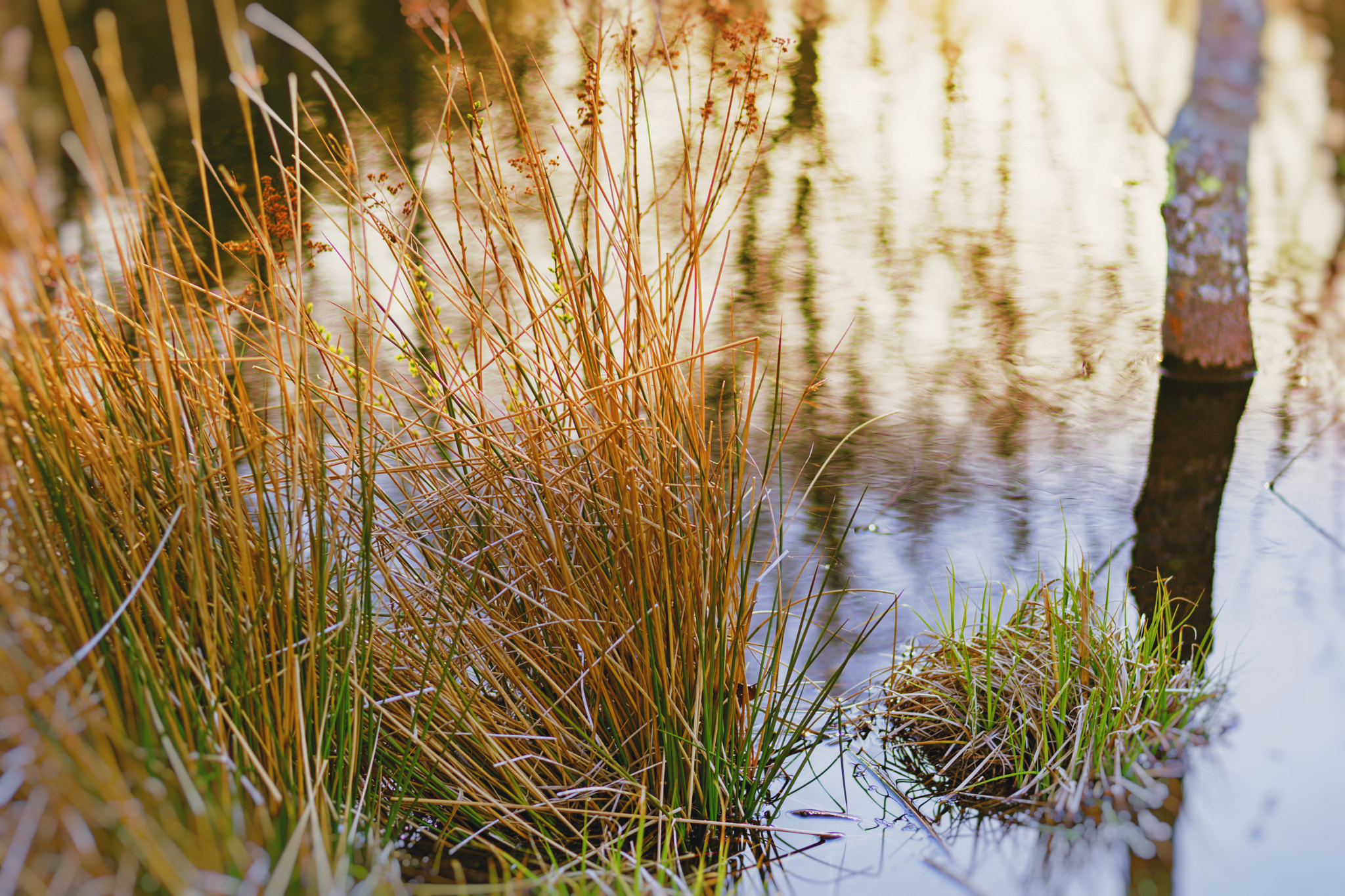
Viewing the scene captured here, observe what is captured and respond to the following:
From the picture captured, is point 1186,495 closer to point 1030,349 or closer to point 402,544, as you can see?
point 1030,349

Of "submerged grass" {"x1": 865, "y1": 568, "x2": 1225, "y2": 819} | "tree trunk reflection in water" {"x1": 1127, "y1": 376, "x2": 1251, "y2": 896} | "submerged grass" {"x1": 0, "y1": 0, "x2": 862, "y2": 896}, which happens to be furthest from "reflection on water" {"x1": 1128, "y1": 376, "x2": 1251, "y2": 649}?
"submerged grass" {"x1": 0, "y1": 0, "x2": 862, "y2": 896}

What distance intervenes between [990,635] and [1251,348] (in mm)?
2000

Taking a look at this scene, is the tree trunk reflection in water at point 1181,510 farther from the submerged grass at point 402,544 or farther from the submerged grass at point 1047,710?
the submerged grass at point 402,544

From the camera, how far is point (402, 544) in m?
1.50

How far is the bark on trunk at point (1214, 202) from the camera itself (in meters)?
2.81

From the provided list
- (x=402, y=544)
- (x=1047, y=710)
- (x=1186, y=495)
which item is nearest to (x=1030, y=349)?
(x=1186, y=495)

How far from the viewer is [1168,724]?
1.64 metres

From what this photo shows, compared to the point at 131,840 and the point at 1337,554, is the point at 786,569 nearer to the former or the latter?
the point at 1337,554

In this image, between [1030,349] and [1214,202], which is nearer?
[1214,202]

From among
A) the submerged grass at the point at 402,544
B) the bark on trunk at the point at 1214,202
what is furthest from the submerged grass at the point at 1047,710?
the bark on trunk at the point at 1214,202

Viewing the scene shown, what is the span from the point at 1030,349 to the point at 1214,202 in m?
0.71

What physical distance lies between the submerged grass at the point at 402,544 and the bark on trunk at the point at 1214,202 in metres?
1.99

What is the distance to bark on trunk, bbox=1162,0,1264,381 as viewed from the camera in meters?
2.81

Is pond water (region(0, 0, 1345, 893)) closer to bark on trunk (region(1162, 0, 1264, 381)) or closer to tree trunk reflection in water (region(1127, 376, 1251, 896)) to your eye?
tree trunk reflection in water (region(1127, 376, 1251, 896))
